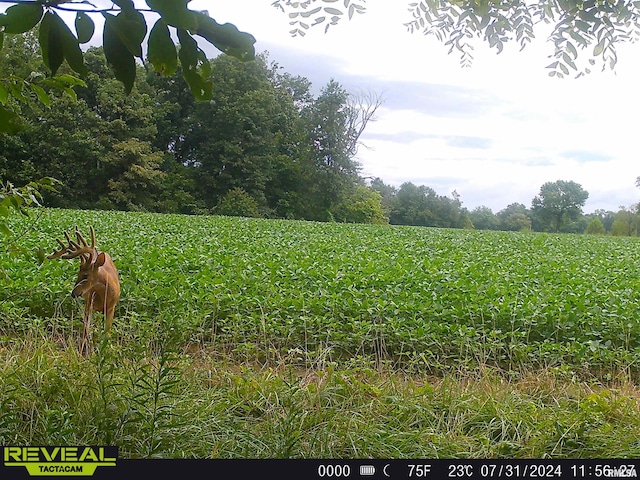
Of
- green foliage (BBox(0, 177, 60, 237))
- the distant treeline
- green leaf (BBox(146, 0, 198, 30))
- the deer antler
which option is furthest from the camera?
the distant treeline

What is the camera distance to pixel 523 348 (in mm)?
2768

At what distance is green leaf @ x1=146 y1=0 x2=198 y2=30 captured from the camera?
0.53m

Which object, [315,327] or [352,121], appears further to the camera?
[315,327]

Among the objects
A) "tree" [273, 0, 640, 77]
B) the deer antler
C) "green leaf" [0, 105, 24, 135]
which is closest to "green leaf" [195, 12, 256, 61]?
"green leaf" [0, 105, 24, 135]

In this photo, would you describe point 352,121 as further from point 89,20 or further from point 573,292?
point 573,292

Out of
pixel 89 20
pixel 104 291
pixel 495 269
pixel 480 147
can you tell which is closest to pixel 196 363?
pixel 104 291

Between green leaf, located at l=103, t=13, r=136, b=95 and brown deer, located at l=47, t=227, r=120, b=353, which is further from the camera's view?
brown deer, located at l=47, t=227, r=120, b=353

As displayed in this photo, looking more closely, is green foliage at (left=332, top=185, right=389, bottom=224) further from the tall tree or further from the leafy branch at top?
the leafy branch at top

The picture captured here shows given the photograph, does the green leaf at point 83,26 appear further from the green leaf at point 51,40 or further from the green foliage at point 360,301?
the green foliage at point 360,301

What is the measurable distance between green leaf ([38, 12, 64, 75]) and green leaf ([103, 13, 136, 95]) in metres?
0.05

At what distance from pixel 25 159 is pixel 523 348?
2.45 meters

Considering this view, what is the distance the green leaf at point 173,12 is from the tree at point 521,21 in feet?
2.21

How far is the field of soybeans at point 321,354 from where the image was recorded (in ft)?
4.19

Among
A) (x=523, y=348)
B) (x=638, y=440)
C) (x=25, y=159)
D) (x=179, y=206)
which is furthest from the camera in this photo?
(x=179, y=206)
